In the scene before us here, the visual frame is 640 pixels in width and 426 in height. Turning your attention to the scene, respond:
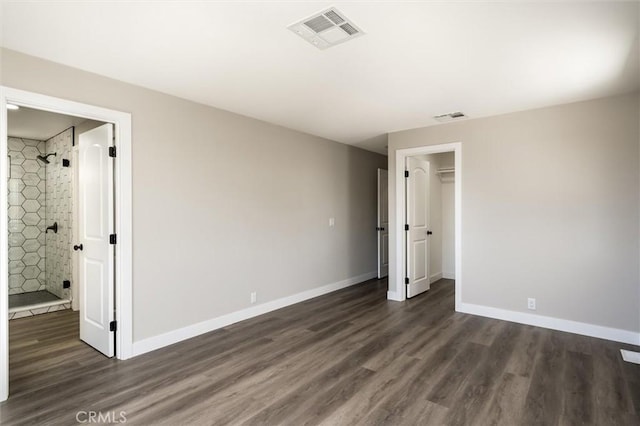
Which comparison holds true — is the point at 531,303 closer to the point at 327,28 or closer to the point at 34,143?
the point at 327,28

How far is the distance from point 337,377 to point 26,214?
5.75m

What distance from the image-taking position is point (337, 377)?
2689mm

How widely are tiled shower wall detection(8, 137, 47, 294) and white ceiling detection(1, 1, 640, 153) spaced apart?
382cm

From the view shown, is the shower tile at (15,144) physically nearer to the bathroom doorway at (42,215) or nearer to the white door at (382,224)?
the bathroom doorway at (42,215)

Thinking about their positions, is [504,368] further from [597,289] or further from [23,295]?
[23,295]

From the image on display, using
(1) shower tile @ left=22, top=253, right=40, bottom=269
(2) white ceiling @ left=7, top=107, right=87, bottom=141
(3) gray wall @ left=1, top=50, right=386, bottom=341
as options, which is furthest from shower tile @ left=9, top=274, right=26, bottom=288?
(3) gray wall @ left=1, top=50, right=386, bottom=341

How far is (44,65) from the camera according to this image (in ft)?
8.47

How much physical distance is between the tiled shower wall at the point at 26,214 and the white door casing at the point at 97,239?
2883 millimetres

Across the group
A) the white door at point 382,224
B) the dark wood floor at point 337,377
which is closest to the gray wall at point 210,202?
the dark wood floor at point 337,377

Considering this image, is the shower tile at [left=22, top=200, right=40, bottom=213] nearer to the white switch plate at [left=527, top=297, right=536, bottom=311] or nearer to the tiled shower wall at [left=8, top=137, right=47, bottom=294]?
the tiled shower wall at [left=8, top=137, right=47, bottom=294]

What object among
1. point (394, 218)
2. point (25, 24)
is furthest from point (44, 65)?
point (394, 218)

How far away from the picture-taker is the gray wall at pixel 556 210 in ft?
11.3

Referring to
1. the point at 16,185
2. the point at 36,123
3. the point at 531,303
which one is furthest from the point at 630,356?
the point at 16,185

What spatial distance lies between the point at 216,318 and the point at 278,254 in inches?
47.3
